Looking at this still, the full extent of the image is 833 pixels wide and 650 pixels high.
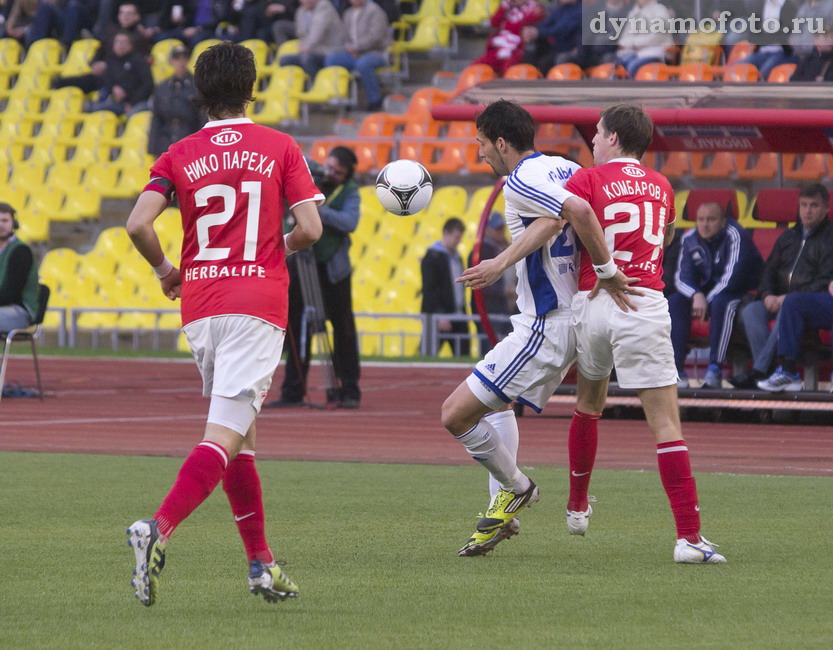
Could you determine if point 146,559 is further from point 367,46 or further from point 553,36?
point 367,46

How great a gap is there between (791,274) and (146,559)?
30.8 ft

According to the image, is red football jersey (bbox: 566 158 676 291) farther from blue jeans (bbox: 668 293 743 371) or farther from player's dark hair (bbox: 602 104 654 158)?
blue jeans (bbox: 668 293 743 371)

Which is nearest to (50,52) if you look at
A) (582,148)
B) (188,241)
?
(582,148)

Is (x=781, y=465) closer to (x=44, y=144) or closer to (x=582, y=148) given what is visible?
(x=582, y=148)

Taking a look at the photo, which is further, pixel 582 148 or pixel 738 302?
pixel 582 148

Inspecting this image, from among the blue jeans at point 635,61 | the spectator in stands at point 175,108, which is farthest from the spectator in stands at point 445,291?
the spectator in stands at point 175,108

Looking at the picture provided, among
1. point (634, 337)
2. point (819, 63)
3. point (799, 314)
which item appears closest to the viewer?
point (634, 337)

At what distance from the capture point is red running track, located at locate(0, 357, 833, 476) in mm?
11102

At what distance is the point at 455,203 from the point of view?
21.7 metres

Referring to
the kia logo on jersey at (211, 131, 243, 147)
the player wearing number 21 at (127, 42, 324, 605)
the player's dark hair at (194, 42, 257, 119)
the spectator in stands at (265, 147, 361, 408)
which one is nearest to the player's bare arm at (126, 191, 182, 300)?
the player wearing number 21 at (127, 42, 324, 605)

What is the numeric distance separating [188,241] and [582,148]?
366 inches

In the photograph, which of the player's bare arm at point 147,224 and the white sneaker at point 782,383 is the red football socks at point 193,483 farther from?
the white sneaker at point 782,383

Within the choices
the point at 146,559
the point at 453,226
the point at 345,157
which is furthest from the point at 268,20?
the point at 146,559

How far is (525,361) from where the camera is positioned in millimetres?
6941
